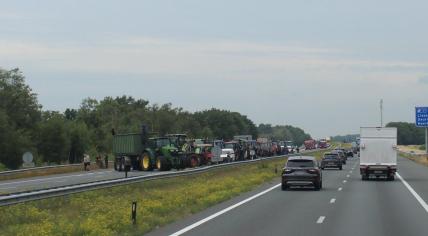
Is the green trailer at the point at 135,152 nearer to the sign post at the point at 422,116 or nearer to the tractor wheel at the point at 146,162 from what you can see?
the tractor wheel at the point at 146,162

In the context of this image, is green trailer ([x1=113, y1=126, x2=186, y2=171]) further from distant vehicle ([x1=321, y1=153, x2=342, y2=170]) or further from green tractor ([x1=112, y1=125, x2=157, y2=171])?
distant vehicle ([x1=321, y1=153, x2=342, y2=170])

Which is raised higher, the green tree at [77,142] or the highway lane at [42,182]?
the green tree at [77,142]

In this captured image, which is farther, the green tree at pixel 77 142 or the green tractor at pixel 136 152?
the green tree at pixel 77 142

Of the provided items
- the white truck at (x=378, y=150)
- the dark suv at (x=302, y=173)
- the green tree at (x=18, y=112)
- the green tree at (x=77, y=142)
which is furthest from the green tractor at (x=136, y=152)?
the green tree at (x=77, y=142)

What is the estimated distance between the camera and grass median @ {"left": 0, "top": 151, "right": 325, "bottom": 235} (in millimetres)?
15992

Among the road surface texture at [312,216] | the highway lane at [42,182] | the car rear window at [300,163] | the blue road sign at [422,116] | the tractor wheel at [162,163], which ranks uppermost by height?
the blue road sign at [422,116]

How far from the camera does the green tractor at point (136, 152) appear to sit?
51.5 m

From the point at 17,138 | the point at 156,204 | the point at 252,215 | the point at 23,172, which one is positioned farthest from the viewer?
the point at 17,138

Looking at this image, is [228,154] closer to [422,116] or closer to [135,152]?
[135,152]

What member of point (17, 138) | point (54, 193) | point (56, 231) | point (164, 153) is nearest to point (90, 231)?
point (56, 231)

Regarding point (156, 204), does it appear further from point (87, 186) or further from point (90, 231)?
point (90, 231)

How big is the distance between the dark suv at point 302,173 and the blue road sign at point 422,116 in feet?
162

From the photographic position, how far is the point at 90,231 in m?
15.4

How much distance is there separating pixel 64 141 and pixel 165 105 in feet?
197
